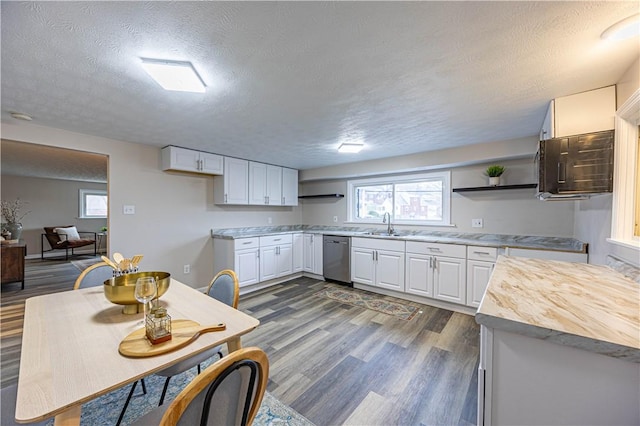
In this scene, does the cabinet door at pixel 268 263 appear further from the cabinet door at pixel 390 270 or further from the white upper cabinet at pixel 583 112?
the white upper cabinet at pixel 583 112

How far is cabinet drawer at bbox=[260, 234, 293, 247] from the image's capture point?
4156 mm

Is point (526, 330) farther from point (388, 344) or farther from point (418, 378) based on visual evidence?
point (388, 344)

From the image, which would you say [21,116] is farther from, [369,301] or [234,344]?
[369,301]

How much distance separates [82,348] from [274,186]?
384cm

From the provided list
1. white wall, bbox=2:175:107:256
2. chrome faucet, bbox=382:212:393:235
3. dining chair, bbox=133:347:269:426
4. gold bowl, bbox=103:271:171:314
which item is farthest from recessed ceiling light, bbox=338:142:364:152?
white wall, bbox=2:175:107:256

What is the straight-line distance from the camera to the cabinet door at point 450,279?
3113 millimetres

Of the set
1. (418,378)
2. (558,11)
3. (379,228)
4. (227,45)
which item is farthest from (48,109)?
(379,228)

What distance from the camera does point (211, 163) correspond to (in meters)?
3.70

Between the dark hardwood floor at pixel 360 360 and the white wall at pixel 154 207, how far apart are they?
1143 mm

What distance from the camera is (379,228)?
14.8ft

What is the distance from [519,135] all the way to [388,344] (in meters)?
2.68

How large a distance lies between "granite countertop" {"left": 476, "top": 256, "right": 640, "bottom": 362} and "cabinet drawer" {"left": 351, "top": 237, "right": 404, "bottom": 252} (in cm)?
208

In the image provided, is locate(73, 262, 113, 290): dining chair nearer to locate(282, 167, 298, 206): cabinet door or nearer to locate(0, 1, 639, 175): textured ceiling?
locate(0, 1, 639, 175): textured ceiling

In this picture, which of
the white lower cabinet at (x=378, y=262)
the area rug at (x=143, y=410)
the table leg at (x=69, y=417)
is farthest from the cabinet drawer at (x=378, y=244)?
the table leg at (x=69, y=417)
